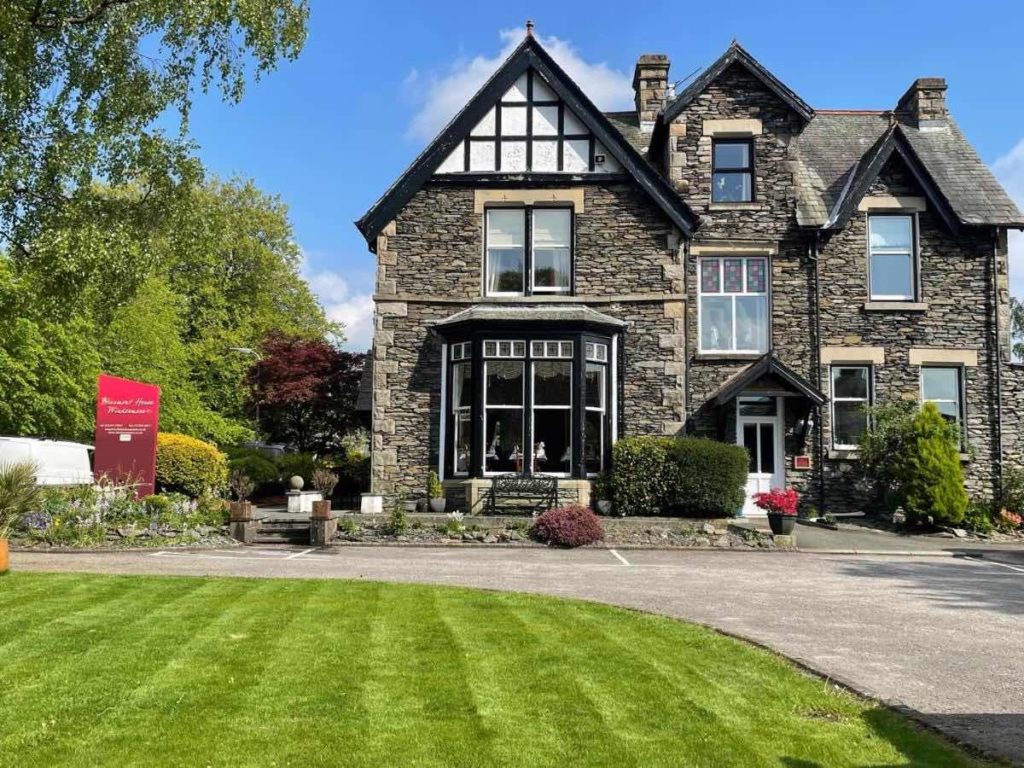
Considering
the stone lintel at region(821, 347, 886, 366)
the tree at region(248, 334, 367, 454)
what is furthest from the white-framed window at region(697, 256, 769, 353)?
the tree at region(248, 334, 367, 454)

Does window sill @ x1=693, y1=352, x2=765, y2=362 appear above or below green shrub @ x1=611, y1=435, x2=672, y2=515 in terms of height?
above

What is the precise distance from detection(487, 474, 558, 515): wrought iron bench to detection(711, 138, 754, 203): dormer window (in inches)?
335

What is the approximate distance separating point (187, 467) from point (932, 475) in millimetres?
17755

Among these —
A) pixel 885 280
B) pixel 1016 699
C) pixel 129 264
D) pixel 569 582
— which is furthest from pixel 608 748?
pixel 885 280

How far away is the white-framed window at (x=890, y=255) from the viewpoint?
20.6 m

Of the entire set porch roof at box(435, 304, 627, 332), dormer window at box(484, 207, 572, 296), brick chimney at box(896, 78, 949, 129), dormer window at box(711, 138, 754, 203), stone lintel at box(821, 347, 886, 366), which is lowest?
stone lintel at box(821, 347, 886, 366)

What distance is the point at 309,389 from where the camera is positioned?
97.1 feet

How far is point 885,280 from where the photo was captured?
20672 millimetres

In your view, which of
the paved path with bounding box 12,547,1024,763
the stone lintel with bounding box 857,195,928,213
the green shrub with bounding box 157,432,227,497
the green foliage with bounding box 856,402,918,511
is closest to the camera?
the paved path with bounding box 12,547,1024,763

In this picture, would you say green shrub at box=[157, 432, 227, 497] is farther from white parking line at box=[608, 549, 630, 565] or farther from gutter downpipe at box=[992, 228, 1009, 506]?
gutter downpipe at box=[992, 228, 1009, 506]

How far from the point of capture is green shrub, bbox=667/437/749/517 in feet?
56.1

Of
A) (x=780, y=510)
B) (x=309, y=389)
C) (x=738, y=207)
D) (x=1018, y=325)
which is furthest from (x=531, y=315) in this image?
(x=1018, y=325)

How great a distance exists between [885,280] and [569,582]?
13786 mm

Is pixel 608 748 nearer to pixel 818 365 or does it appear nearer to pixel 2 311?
pixel 2 311
